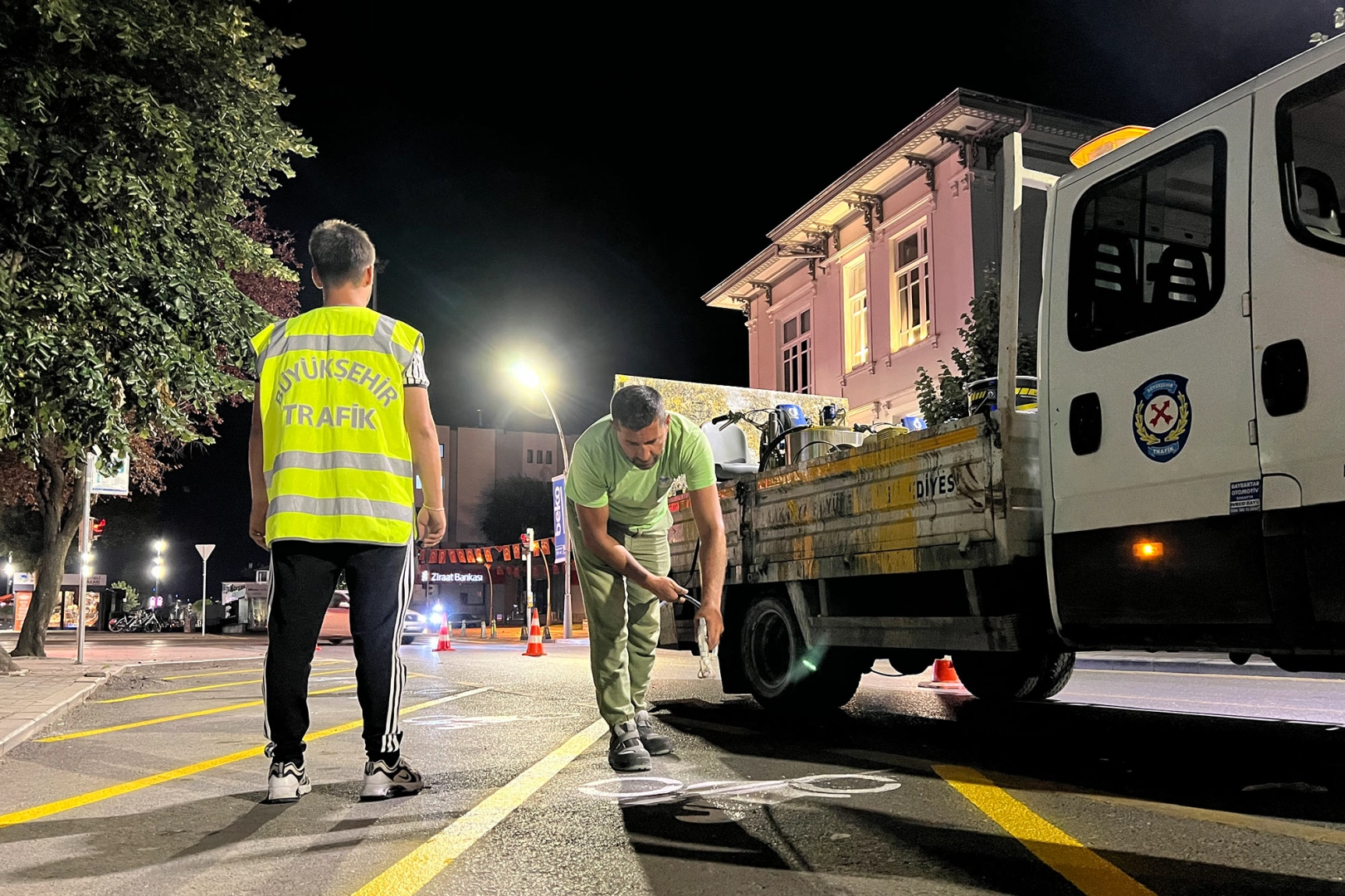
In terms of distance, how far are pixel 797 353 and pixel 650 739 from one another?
25.5m

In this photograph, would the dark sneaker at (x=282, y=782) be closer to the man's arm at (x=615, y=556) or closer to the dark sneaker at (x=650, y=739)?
the man's arm at (x=615, y=556)

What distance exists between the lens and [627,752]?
15.9 ft

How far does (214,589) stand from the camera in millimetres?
81062

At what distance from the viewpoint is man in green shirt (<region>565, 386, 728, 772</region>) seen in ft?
15.5

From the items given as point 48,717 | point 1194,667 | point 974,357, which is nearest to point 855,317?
point 974,357

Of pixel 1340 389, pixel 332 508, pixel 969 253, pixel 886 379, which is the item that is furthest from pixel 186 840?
pixel 886 379

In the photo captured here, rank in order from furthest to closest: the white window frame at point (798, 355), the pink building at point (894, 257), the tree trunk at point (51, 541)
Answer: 1. the white window frame at point (798, 355)
2. the pink building at point (894, 257)
3. the tree trunk at point (51, 541)

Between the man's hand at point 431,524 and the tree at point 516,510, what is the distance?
206 ft


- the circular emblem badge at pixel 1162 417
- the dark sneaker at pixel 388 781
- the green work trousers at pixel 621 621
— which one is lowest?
the dark sneaker at pixel 388 781

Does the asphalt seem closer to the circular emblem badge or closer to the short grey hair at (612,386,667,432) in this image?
the circular emblem badge

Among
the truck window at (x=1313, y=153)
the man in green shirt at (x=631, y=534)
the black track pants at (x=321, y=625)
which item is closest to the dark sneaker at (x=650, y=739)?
the man in green shirt at (x=631, y=534)

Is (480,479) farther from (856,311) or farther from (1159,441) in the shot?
(1159,441)

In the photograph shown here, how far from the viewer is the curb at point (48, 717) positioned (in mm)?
5922

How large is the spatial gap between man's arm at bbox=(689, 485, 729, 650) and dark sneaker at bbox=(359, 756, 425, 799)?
4.34 ft
